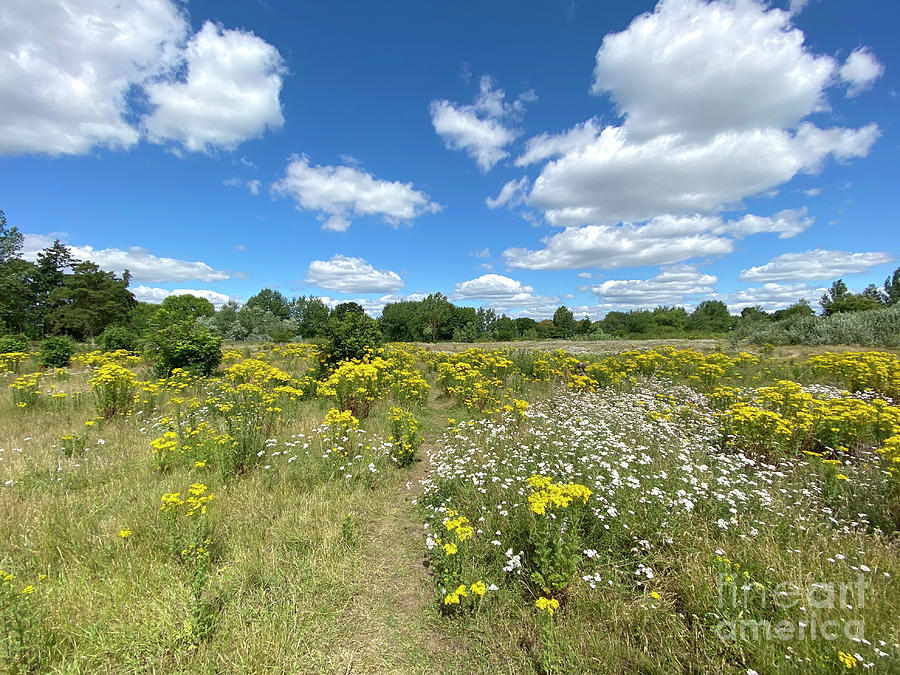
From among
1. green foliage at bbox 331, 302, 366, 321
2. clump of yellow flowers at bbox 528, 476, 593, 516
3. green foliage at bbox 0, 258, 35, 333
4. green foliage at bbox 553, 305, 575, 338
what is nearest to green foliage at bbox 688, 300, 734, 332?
green foliage at bbox 553, 305, 575, 338

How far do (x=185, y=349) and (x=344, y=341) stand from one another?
174 inches

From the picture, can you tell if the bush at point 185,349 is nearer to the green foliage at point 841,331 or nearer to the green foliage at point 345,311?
the green foliage at point 345,311

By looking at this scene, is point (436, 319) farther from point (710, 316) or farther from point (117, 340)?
point (710, 316)

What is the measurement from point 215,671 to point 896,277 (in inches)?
4382

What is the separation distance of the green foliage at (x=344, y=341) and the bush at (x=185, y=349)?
3250 mm

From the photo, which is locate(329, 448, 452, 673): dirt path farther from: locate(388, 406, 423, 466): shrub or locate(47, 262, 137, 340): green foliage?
locate(47, 262, 137, 340): green foliage

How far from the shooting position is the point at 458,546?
3.19 m

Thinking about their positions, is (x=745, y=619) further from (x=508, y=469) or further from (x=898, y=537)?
(x=508, y=469)

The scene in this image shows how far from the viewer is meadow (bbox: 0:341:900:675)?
2.27 meters

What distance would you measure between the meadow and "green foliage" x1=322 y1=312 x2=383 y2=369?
434 cm

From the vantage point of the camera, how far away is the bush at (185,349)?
938 centimetres

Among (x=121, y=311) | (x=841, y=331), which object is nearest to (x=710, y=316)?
(x=841, y=331)

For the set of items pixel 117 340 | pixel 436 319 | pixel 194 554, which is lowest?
pixel 194 554

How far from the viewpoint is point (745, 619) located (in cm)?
229
